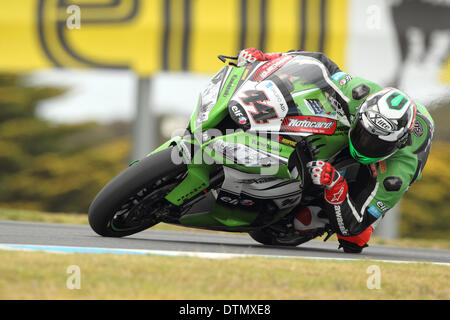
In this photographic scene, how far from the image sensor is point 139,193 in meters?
4.58

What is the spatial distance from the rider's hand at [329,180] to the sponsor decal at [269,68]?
0.65 meters

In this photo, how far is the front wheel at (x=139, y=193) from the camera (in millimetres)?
4445

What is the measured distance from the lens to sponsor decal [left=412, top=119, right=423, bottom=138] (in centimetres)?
521

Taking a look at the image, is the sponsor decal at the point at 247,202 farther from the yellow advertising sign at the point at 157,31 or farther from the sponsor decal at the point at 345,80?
the yellow advertising sign at the point at 157,31

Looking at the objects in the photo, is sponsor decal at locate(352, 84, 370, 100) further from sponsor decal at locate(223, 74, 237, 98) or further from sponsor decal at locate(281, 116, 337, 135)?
sponsor decal at locate(223, 74, 237, 98)

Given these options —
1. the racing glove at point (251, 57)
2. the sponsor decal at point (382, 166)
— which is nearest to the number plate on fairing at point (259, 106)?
the racing glove at point (251, 57)

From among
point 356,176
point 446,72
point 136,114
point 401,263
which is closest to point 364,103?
point 356,176

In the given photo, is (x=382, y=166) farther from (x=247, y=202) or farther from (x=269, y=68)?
(x=269, y=68)

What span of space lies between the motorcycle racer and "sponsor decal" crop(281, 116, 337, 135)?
115mm

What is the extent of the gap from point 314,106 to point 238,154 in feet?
2.09

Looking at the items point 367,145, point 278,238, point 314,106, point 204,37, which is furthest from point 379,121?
point 204,37

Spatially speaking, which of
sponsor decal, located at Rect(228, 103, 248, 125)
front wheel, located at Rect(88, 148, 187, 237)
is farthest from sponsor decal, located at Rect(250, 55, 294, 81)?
front wheel, located at Rect(88, 148, 187, 237)
